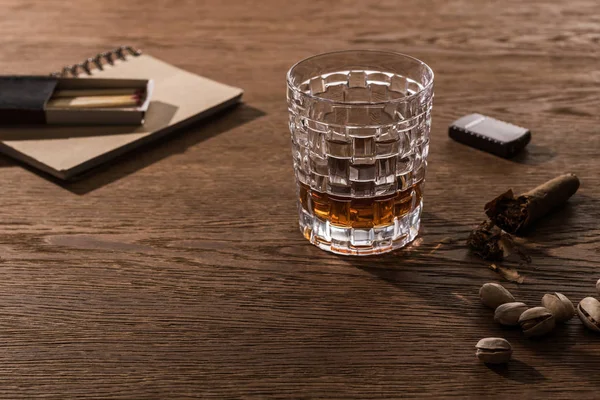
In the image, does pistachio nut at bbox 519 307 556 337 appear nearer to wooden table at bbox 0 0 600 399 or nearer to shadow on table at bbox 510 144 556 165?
wooden table at bbox 0 0 600 399

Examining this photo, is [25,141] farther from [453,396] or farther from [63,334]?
[453,396]

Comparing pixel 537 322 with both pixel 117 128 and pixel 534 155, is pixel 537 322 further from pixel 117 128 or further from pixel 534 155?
pixel 117 128

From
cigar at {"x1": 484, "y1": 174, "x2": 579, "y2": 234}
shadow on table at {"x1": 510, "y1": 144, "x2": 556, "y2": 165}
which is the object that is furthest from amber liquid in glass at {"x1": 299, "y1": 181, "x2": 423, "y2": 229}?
shadow on table at {"x1": 510, "y1": 144, "x2": 556, "y2": 165}

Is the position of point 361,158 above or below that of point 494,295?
above

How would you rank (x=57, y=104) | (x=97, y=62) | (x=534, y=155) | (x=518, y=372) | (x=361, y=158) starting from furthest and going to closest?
(x=97, y=62)
(x=57, y=104)
(x=534, y=155)
(x=361, y=158)
(x=518, y=372)

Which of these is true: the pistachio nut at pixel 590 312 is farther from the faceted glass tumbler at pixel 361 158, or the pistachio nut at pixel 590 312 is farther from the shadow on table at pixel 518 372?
the faceted glass tumbler at pixel 361 158

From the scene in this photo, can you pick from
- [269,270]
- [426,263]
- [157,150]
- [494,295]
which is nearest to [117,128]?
[157,150]
